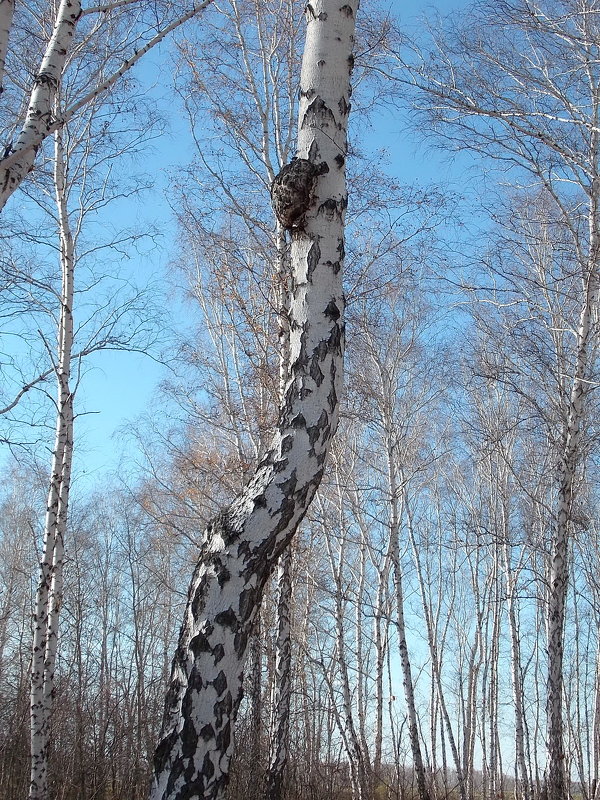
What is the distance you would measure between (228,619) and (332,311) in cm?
120

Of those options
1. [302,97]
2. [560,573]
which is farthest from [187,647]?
[560,573]

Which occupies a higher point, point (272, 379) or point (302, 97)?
point (272, 379)

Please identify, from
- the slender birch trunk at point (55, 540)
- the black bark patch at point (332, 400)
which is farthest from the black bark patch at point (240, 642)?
the slender birch trunk at point (55, 540)

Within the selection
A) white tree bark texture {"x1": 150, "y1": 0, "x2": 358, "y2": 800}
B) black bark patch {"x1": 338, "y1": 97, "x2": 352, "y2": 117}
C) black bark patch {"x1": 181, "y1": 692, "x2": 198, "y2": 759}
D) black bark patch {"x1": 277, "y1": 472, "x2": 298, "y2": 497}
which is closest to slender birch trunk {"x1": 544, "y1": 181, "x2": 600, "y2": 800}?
black bark patch {"x1": 338, "y1": 97, "x2": 352, "y2": 117}

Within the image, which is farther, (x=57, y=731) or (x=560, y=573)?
(x=57, y=731)

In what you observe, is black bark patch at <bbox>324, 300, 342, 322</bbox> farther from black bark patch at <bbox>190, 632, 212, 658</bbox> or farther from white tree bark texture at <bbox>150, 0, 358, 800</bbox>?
black bark patch at <bbox>190, 632, 212, 658</bbox>

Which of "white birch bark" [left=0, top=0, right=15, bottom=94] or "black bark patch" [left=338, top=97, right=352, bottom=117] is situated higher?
"white birch bark" [left=0, top=0, right=15, bottom=94]

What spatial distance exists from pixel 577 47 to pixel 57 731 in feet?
28.8

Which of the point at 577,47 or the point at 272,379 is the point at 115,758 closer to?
the point at 272,379

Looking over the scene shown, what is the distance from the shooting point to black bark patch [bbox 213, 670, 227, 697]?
216cm

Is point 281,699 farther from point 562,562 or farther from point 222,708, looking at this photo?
point 222,708

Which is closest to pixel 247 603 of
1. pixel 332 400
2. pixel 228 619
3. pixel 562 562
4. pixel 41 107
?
pixel 228 619

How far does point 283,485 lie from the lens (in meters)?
2.47

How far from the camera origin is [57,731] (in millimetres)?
8359
